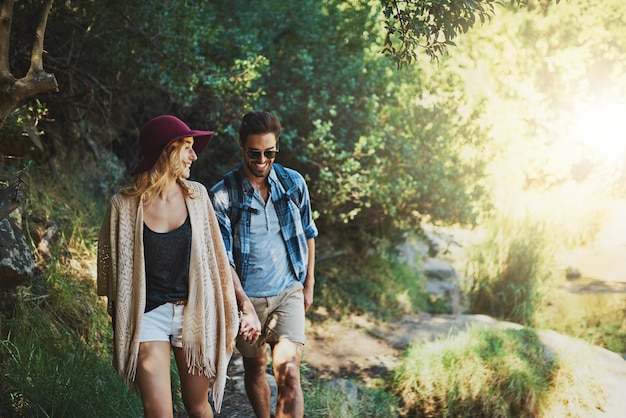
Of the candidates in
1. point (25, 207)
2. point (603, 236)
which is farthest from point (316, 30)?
point (603, 236)

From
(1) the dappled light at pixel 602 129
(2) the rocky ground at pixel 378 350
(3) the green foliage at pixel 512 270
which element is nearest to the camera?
(2) the rocky ground at pixel 378 350

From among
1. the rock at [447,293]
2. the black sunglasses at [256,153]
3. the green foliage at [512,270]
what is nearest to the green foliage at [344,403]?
the black sunglasses at [256,153]

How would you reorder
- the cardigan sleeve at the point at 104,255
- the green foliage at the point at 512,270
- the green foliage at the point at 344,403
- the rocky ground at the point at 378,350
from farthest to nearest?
the green foliage at the point at 512,270 → the rocky ground at the point at 378,350 → the green foliage at the point at 344,403 → the cardigan sleeve at the point at 104,255

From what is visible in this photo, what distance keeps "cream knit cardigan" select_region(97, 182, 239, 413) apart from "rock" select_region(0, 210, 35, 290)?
3.22 ft

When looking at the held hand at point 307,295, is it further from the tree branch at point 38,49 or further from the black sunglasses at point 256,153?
the tree branch at point 38,49

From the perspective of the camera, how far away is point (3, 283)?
12.2 feet

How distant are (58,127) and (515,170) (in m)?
10.5

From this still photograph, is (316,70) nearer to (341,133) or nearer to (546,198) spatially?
(341,133)

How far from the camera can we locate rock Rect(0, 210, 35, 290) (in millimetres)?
3629

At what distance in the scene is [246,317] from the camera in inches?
124

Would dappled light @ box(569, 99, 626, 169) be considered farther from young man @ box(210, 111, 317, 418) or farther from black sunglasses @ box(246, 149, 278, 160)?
black sunglasses @ box(246, 149, 278, 160)

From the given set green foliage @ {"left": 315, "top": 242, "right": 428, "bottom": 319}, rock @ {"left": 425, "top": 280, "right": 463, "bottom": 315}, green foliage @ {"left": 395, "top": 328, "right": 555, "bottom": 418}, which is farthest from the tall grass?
rock @ {"left": 425, "top": 280, "right": 463, "bottom": 315}

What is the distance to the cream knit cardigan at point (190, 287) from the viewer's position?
2.75 m

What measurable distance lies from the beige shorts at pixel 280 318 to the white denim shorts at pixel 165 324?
2.26ft
